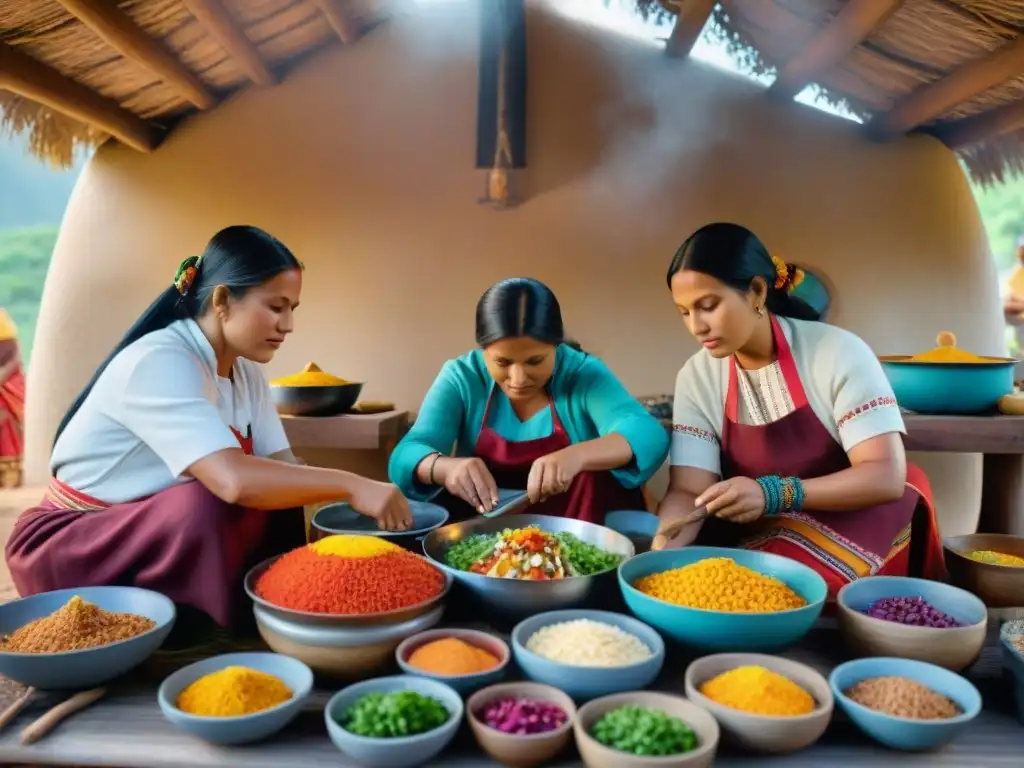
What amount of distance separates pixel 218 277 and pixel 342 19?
2772mm

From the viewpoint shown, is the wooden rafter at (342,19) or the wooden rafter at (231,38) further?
the wooden rafter at (342,19)

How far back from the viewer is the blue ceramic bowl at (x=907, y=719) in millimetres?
1113

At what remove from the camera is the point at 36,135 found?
3949 millimetres

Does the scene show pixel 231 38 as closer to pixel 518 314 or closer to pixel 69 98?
pixel 69 98

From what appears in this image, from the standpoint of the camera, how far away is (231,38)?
355cm

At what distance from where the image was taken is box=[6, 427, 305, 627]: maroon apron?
1.56 metres

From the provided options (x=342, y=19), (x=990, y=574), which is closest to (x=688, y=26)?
(x=342, y=19)

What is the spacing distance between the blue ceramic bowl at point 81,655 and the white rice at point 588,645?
2.20ft

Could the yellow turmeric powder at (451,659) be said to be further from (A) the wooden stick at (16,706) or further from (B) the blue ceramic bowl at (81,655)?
(A) the wooden stick at (16,706)

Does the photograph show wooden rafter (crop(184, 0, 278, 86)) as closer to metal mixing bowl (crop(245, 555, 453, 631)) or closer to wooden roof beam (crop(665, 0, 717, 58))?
wooden roof beam (crop(665, 0, 717, 58))

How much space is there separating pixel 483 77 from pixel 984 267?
9.78 ft

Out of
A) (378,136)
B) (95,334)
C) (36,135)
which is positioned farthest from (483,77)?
(95,334)

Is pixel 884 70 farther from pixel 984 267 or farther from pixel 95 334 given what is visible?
pixel 95 334

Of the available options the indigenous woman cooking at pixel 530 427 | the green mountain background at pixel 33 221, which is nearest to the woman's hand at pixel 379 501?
the indigenous woman cooking at pixel 530 427
